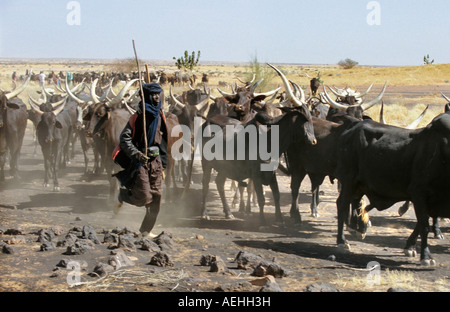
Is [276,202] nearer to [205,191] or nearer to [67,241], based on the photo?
[205,191]

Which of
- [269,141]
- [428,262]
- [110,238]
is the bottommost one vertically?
[428,262]

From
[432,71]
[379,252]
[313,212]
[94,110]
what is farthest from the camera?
[432,71]

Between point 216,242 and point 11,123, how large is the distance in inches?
309

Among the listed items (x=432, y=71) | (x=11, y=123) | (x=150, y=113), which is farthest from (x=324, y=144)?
(x=432, y=71)

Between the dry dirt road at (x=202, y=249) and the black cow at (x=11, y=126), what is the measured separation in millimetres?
Answer: 717

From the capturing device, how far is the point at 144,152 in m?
8.66

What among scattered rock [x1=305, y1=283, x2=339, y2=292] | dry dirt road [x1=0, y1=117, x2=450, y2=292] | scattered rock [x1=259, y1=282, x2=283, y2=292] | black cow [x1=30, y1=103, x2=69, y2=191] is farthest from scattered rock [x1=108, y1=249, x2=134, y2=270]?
black cow [x1=30, y1=103, x2=69, y2=191]

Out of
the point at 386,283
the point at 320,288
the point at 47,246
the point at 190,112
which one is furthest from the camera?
the point at 190,112

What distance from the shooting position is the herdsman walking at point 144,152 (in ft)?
28.2

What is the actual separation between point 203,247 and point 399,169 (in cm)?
304

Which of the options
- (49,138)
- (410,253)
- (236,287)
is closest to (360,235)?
(410,253)

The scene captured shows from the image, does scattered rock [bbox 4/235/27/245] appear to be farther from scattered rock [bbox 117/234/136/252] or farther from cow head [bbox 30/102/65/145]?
cow head [bbox 30/102/65/145]

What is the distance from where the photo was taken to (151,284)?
23.0 feet
